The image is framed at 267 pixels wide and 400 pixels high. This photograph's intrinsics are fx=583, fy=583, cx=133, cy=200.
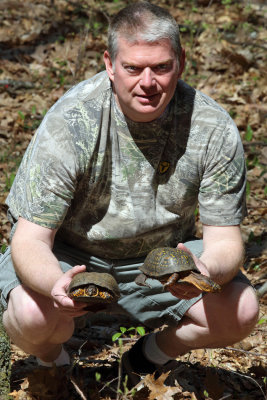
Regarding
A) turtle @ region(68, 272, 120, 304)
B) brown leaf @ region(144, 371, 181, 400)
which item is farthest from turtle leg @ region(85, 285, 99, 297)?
brown leaf @ region(144, 371, 181, 400)

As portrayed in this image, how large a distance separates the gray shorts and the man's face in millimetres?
874

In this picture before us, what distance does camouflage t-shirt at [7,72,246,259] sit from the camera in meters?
3.04

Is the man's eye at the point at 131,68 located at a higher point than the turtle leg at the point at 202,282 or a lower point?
higher

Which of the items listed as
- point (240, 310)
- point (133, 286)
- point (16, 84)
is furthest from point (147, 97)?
point (16, 84)

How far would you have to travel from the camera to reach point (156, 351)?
3.49 m

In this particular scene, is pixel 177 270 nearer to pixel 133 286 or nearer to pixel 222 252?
pixel 222 252

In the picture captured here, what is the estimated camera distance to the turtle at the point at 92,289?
253cm

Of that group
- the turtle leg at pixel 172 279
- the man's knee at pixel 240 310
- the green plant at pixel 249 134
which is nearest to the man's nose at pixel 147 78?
the turtle leg at pixel 172 279

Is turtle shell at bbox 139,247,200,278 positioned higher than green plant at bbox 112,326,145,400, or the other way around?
→ turtle shell at bbox 139,247,200,278

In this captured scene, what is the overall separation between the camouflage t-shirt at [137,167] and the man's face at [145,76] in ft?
0.47

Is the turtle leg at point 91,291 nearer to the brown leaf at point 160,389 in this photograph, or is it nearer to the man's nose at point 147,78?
the brown leaf at point 160,389

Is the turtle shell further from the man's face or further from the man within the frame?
the man's face

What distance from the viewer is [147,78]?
2.92 meters

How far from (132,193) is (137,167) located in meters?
0.14
